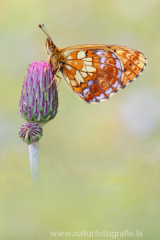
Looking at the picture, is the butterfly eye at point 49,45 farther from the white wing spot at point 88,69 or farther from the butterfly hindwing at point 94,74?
the white wing spot at point 88,69

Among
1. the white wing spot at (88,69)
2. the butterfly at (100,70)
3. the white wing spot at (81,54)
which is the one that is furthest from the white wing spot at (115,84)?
the white wing spot at (81,54)

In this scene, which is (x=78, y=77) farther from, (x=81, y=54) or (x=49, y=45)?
(x=49, y=45)

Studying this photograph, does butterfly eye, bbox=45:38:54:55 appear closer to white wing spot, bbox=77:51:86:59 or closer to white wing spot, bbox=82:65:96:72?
white wing spot, bbox=77:51:86:59

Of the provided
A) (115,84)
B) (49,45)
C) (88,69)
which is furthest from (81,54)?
(115,84)

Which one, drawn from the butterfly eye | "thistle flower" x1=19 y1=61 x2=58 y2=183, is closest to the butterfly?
the butterfly eye

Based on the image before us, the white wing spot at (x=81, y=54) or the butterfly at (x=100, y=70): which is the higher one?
the white wing spot at (x=81, y=54)

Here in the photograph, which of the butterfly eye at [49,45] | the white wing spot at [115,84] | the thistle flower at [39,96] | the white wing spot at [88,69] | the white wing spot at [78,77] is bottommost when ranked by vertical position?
the thistle flower at [39,96]
